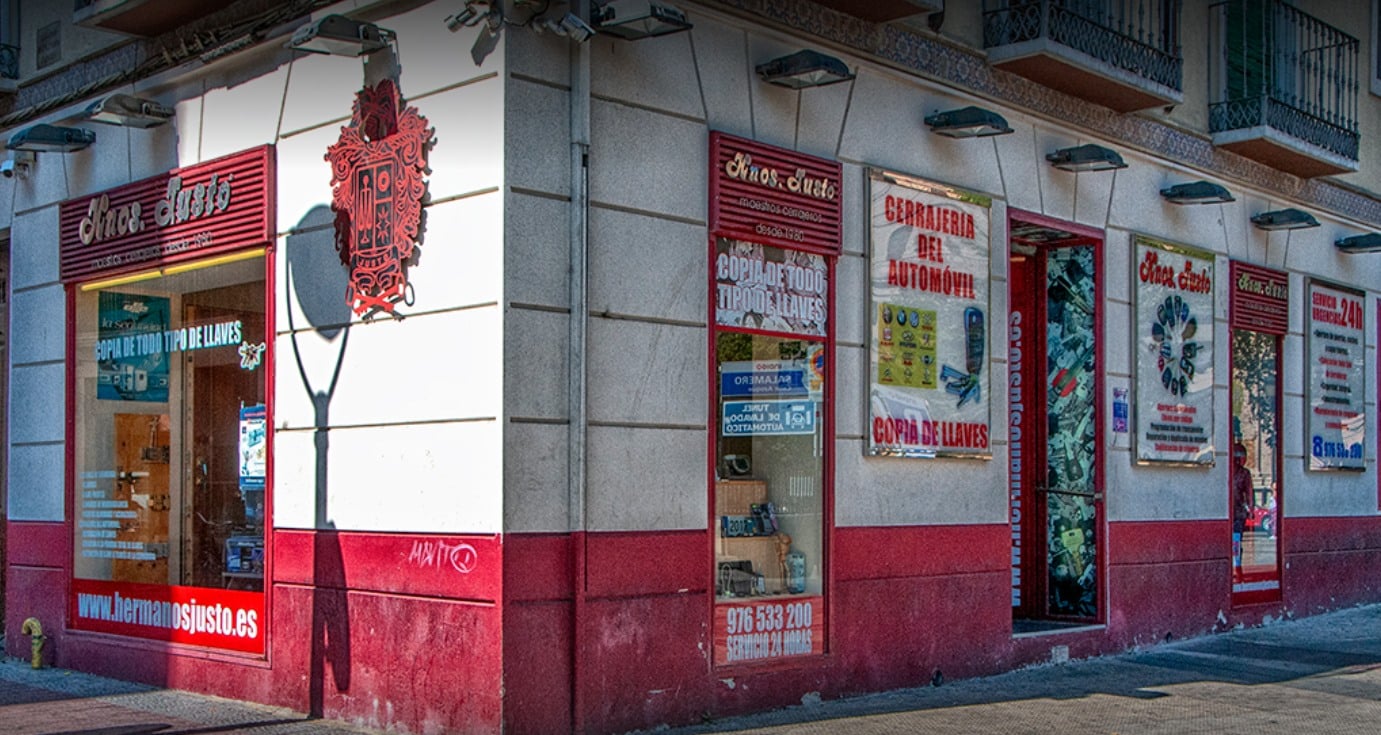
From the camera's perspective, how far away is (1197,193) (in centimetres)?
1326

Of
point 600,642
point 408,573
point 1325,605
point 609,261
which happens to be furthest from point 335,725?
point 1325,605

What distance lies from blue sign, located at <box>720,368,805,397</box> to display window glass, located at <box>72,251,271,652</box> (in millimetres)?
3081

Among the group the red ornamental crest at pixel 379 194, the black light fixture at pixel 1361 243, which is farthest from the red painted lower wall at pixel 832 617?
the black light fixture at pixel 1361 243

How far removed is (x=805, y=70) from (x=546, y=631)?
3.80 m

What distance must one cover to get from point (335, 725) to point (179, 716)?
1.15 m

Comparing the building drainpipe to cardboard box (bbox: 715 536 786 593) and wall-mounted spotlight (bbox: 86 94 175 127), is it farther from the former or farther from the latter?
wall-mounted spotlight (bbox: 86 94 175 127)

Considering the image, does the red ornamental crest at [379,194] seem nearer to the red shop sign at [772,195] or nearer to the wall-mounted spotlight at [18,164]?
the red shop sign at [772,195]

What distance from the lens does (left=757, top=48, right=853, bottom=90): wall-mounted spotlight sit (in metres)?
9.45

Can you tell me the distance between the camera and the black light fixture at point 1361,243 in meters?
16.1

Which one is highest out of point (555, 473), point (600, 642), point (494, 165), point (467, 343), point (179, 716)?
point (494, 165)

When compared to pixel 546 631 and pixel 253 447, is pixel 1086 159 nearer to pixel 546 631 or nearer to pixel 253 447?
pixel 546 631

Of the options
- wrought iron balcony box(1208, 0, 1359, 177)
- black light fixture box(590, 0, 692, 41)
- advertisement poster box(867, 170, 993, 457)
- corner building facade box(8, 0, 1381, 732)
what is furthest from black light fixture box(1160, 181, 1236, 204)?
black light fixture box(590, 0, 692, 41)

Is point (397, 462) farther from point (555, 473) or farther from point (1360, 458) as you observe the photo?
point (1360, 458)

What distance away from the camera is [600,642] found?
8.45 metres
